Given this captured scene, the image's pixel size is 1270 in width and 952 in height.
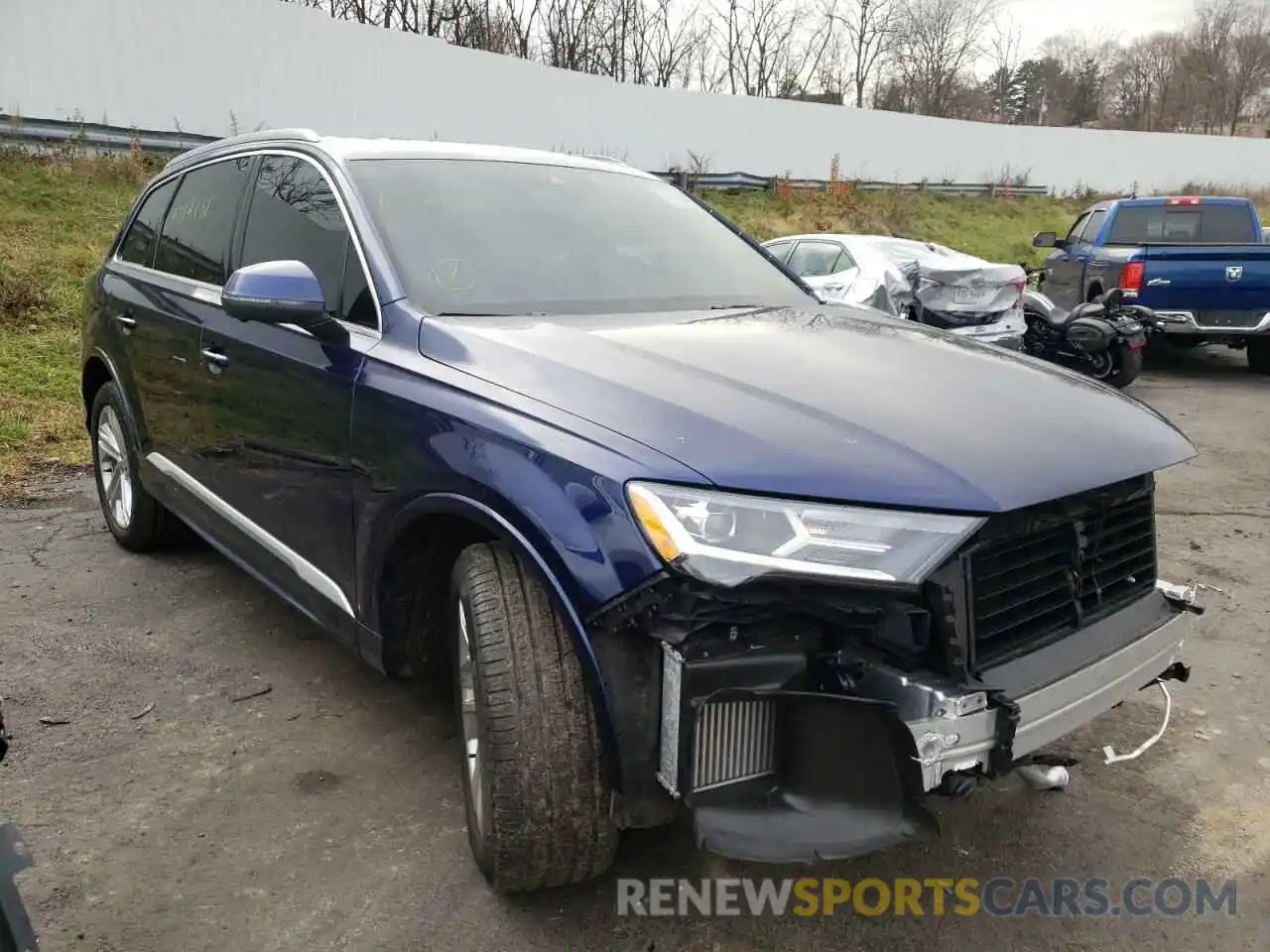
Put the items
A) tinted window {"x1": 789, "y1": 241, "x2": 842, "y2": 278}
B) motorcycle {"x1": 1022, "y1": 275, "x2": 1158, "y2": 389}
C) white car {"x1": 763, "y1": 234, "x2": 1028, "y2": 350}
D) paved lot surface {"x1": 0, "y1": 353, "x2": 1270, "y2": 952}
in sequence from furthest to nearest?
tinted window {"x1": 789, "y1": 241, "x2": 842, "y2": 278} → motorcycle {"x1": 1022, "y1": 275, "x2": 1158, "y2": 389} → white car {"x1": 763, "y1": 234, "x2": 1028, "y2": 350} → paved lot surface {"x1": 0, "y1": 353, "x2": 1270, "y2": 952}

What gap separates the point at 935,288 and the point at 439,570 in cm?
693

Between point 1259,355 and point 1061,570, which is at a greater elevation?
point 1259,355

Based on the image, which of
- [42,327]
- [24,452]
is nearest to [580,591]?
[24,452]

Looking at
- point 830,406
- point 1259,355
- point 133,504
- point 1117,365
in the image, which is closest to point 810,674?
point 830,406

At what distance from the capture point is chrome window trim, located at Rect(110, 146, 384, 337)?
8.59 ft

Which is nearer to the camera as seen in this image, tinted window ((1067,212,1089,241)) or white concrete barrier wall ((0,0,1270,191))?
tinted window ((1067,212,1089,241))

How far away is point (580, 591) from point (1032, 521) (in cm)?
89

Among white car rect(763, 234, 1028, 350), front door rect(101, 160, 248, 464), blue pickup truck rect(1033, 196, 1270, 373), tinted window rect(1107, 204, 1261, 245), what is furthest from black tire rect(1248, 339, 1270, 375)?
front door rect(101, 160, 248, 464)

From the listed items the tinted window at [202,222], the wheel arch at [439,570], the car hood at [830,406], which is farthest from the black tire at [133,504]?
the car hood at [830,406]

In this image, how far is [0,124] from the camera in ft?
36.1

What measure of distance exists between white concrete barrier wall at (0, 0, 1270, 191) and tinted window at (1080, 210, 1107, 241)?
31.9ft

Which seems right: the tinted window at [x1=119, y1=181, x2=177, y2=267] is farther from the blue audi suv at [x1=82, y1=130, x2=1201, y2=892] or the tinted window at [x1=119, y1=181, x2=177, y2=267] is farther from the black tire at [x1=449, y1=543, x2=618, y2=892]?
the black tire at [x1=449, y1=543, x2=618, y2=892]

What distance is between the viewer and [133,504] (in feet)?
14.3

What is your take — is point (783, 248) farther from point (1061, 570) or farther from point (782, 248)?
point (1061, 570)
